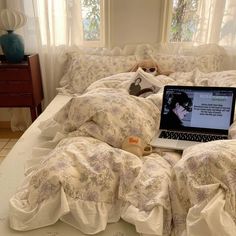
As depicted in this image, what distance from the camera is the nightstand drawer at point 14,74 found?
93.3 inches

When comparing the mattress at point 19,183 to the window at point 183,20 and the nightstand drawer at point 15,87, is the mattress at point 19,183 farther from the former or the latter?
the window at point 183,20

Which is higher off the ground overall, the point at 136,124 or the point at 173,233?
the point at 136,124

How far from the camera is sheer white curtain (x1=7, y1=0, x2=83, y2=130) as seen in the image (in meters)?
2.43

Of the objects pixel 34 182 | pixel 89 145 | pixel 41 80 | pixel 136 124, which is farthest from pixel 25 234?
pixel 41 80

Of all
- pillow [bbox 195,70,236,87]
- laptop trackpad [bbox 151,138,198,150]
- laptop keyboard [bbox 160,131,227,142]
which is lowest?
laptop trackpad [bbox 151,138,198,150]

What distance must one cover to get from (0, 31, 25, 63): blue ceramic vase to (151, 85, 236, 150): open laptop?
1636 mm

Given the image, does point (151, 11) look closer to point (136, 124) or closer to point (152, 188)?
point (136, 124)

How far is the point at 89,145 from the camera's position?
3.55ft

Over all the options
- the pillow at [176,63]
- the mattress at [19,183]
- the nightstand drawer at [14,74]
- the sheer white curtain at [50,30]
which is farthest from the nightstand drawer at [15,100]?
the pillow at [176,63]

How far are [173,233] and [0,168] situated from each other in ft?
2.74

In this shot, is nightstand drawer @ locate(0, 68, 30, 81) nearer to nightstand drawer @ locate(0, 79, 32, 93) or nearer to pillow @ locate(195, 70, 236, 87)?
nightstand drawer @ locate(0, 79, 32, 93)

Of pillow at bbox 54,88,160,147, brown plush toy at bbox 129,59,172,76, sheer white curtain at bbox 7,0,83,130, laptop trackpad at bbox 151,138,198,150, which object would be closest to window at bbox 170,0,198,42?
brown plush toy at bbox 129,59,172,76

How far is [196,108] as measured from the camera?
1328 mm

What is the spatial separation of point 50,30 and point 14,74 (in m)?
0.54
